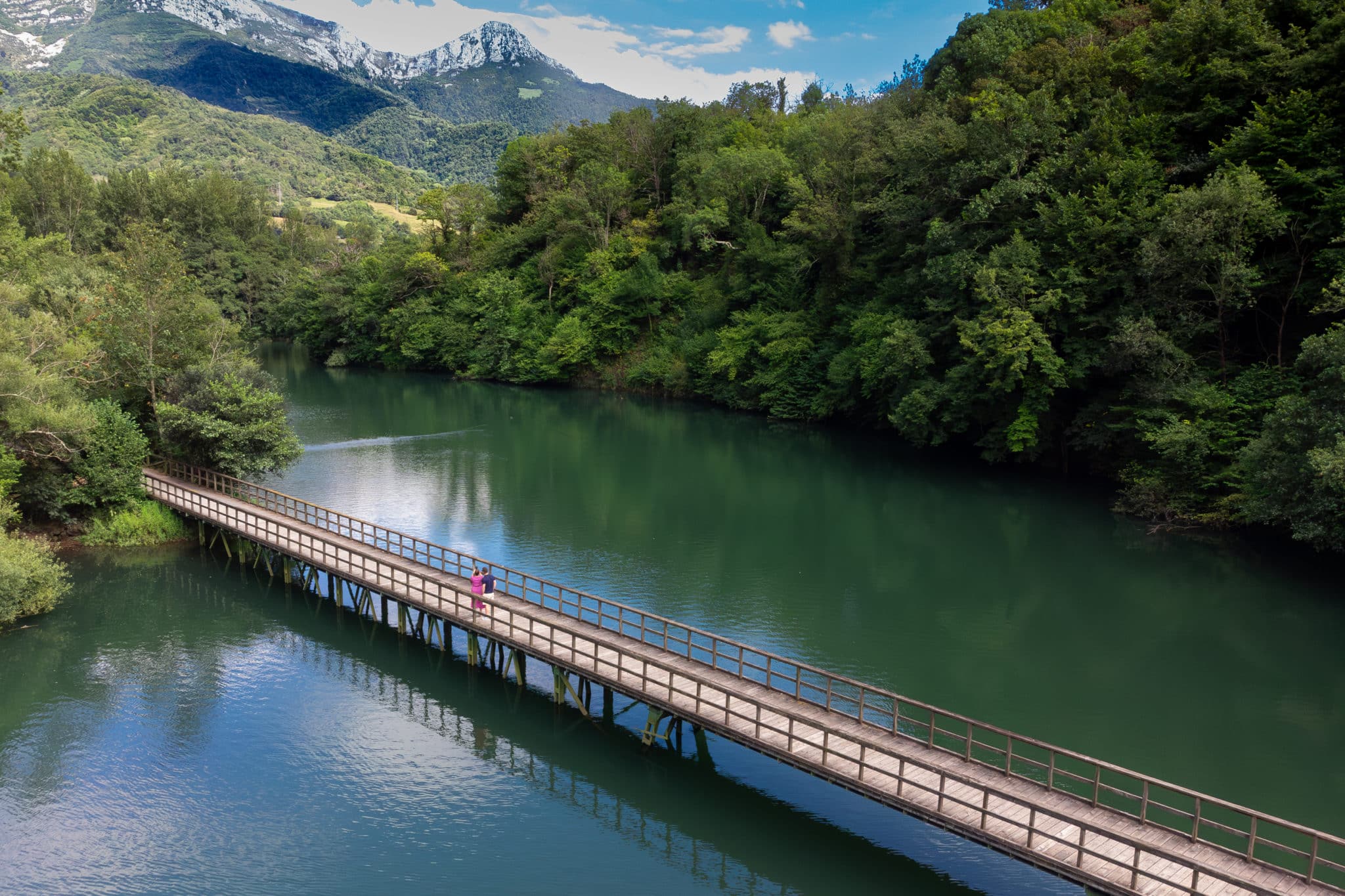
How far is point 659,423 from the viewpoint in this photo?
64188 millimetres

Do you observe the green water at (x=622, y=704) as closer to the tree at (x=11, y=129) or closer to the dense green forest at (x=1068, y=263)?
the dense green forest at (x=1068, y=263)

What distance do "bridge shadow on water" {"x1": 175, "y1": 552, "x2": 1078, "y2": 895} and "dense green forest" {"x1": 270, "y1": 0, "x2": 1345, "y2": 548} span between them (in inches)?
769

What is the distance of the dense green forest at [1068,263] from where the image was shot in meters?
34.7

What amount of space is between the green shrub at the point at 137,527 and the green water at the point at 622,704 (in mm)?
1020

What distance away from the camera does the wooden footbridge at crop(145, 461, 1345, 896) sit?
1312 cm

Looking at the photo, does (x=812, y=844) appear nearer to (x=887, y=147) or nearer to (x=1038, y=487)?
(x=1038, y=487)

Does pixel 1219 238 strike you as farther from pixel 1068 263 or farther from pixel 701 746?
pixel 701 746

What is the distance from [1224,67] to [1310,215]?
7.26 metres

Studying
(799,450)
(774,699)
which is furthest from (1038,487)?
(774,699)

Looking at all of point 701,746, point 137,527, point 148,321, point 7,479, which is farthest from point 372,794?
point 148,321

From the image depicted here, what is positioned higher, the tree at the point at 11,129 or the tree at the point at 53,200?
the tree at the point at 53,200

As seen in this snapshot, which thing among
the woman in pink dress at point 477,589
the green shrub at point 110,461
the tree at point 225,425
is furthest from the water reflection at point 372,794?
the tree at point 225,425

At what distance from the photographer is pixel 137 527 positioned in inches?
1319

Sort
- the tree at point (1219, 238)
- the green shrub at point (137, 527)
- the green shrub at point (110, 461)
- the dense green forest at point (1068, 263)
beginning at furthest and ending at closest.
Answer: the dense green forest at point (1068, 263)
the tree at point (1219, 238)
the green shrub at point (137, 527)
the green shrub at point (110, 461)
